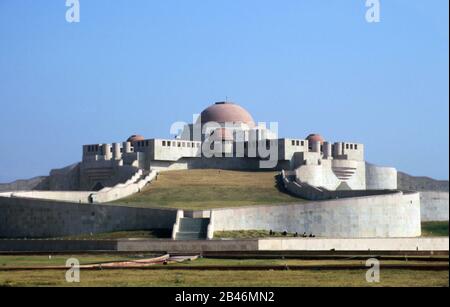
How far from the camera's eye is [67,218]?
41.8 m

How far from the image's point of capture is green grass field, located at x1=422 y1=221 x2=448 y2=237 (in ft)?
168

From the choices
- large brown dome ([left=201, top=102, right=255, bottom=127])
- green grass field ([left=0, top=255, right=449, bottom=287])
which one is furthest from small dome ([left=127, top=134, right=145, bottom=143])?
green grass field ([left=0, top=255, right=449, bottom=287])

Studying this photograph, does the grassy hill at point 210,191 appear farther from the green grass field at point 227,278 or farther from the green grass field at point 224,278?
the green grass field at point 227,278

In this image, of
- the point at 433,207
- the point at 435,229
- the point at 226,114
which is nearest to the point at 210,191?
the point at 435,229

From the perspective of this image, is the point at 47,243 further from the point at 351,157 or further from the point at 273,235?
the point at 351,157

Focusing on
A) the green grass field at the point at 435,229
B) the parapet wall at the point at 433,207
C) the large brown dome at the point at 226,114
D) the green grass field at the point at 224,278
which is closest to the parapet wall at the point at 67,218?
the green grass field at the point at 224,278

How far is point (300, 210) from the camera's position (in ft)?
139

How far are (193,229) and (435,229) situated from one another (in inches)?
861

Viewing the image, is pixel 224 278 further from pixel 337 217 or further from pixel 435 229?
pixel 435 229

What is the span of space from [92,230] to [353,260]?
57.8 feet

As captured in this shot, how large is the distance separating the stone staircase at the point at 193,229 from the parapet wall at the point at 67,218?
0.70 metres

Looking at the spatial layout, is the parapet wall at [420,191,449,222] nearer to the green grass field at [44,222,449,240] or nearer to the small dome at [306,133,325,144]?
the small dome at [306,133,325,144]

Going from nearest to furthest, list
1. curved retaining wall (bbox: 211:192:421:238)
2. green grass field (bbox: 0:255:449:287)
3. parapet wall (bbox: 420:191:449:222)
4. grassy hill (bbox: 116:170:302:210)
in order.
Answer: green grass field (bbox: 0:255:449:287)
curved retaining wall (bbox: 211:192:421:238)
grassy hill (bbox: 116:170:302:210)
parapet wall (bbox: 420:191:449:222)

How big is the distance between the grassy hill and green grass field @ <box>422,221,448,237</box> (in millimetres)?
8644
